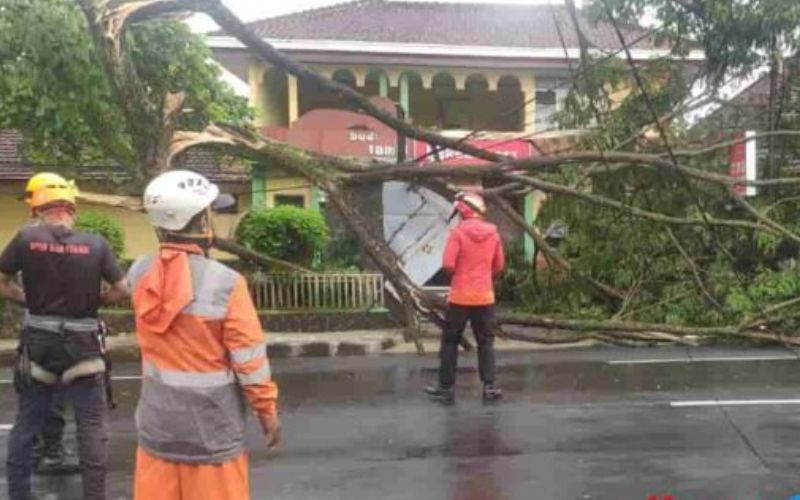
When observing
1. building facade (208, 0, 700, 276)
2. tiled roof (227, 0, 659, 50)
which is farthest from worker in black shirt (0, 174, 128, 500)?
tiled roof (227, 0, 659, 50)

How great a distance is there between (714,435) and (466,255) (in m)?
2.36

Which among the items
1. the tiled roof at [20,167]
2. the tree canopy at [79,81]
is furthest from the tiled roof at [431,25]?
the tree canopy at [79,81]

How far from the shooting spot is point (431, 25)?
22047 millimetres

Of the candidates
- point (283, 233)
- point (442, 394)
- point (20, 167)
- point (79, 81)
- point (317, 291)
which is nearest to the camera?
point (442, 394)

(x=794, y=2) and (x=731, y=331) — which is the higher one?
(x=794, y=2)

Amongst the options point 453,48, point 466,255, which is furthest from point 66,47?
point 453,48

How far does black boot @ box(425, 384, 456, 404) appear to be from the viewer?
8078 millimetres

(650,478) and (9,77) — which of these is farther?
(9,77)

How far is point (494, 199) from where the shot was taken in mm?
7590

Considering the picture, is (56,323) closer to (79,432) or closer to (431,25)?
(79,432)

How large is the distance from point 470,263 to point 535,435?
1.70 metres

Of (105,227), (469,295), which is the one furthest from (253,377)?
(105,227)

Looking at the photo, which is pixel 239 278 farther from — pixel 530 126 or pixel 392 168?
pixel 530 126

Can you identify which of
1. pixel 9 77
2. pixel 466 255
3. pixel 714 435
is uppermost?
pixel 9 77
